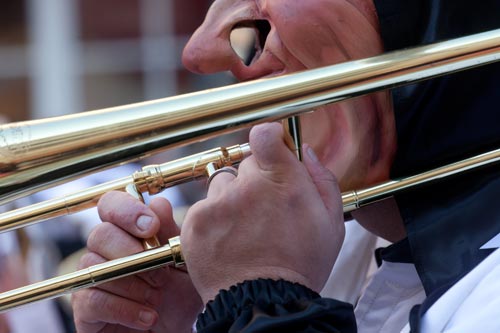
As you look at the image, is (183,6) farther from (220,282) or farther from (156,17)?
(220,282)

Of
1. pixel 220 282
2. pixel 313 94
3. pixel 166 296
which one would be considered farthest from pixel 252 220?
pixel 166 296

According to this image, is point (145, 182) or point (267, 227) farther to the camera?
point (145, 182)

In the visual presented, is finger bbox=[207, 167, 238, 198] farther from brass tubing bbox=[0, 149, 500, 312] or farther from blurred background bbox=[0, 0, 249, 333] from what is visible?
blurred background bbox=[0, 0, 249, 333]

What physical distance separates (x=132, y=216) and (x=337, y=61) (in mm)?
474

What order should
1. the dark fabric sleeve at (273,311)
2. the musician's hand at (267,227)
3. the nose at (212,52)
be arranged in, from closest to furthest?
the dark fabric sleeve at (273,311) < the musician's hand at (267,227) < the nose at (212,52)

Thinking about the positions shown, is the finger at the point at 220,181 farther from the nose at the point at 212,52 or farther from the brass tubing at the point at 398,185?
the nose at the point at 212,52

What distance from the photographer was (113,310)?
1.92 meters

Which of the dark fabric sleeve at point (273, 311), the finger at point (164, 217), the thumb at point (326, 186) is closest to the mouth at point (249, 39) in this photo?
the finger at point (164, 217)

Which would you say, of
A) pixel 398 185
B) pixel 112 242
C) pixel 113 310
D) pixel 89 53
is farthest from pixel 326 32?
pixel 89 53

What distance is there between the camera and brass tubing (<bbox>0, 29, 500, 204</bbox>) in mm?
1447

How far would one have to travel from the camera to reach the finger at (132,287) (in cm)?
189

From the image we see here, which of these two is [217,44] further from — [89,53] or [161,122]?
[89,53]

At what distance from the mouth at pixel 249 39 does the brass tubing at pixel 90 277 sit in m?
0.46

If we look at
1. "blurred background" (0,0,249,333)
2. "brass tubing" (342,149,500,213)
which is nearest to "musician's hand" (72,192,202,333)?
"brass tubing" (342,149,500,213)
